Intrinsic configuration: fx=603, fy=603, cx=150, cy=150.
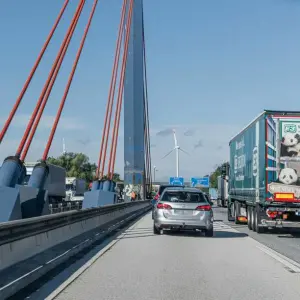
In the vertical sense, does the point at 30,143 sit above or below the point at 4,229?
above

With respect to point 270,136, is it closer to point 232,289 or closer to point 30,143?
point 30,143

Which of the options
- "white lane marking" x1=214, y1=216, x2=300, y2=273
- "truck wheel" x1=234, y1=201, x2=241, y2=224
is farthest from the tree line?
"white lane marking" x1=214, y1=216, x2=300, y2=273

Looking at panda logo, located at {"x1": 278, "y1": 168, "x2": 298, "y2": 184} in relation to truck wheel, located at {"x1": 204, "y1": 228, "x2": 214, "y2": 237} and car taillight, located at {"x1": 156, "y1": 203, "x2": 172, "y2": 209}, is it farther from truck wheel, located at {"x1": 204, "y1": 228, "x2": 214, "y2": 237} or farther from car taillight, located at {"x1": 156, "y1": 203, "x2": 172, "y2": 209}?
car taillight, located at {"x1": 156, "y1": 203, "x2": 172, "y2": 209}

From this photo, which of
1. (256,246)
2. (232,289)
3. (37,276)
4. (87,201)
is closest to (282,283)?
(232,289)

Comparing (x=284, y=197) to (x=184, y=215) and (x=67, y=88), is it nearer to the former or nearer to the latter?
(x=184, y=215)

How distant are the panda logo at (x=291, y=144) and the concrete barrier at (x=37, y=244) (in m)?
6.69

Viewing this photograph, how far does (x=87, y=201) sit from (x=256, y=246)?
15979 millimetres

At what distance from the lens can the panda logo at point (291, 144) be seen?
1945 centimetres

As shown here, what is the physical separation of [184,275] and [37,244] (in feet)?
10.2

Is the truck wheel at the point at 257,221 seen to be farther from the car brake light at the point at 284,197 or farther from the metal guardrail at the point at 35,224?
the metal guardrail at the point at 35,224

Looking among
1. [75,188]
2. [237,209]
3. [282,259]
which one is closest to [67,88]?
[237,209]

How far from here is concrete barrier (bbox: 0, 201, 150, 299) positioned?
9.38 m

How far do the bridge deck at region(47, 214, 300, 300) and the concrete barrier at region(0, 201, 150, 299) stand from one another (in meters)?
0.76

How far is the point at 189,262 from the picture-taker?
505 inches
